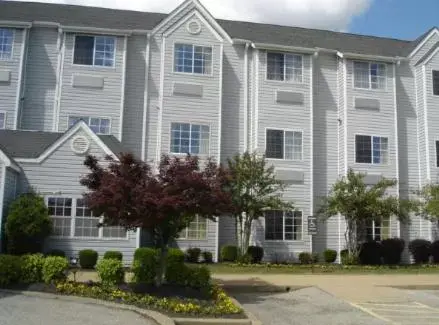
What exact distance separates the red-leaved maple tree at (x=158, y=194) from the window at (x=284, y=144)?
15.2 metres

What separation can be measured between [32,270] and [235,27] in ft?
68.4

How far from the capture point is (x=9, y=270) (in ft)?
46.6

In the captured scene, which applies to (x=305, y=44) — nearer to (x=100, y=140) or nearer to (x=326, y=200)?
(x=326, y=200)

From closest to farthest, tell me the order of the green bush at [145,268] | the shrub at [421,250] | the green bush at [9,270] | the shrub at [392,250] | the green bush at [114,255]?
the green bush at [9,270] → the green bush at [145,268] → the green bush at [114,255] → the shrub at [392,250] → the shrub at [421,250]

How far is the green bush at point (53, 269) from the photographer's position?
46.7 ft

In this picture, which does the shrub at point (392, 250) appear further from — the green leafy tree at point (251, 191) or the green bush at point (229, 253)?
the green bush at point (229, 253)

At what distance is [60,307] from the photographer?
12000mm

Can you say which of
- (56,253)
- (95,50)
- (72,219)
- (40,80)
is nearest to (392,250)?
(72,219)

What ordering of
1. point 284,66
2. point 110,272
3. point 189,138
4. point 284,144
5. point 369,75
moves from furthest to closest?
1. point 369,75
2. point 284,66
3. point 284,144
4. point 189,138
5. point 110,272

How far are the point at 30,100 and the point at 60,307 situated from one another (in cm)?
1737

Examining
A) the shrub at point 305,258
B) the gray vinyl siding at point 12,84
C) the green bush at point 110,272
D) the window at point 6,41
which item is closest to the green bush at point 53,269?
the green bush at point 110,272

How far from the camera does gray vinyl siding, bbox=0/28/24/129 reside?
2672 centimetres

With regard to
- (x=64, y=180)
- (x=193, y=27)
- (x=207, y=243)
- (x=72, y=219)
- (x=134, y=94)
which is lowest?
(x=207, y=243)

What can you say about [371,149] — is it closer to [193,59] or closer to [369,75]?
[369,75]
